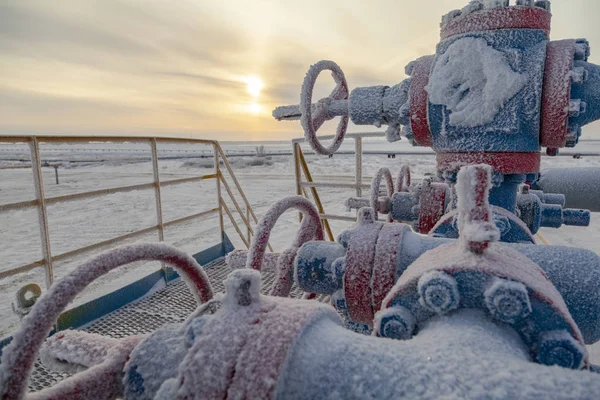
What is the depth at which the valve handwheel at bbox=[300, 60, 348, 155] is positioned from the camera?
5.52 feet

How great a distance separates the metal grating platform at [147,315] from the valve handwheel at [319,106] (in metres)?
1.32

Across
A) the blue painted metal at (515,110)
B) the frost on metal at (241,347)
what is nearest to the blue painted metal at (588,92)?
the blue painted metal at (515,110)

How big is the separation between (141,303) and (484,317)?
252 cm

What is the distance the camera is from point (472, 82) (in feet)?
4.65

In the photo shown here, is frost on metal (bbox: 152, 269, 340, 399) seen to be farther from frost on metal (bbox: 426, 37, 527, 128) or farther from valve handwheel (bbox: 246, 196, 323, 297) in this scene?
frost on metal (bbox: 426, 37, 527, 128)

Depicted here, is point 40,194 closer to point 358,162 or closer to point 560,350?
point 560,350

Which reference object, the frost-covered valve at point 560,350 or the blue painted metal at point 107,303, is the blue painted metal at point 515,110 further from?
the blue painted metal at point 107,303

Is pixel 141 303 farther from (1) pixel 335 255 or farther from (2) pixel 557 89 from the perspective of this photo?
(2) pixel 557 89

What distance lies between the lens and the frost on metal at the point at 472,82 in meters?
1.36

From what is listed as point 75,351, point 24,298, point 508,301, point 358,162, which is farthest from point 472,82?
point 358,162

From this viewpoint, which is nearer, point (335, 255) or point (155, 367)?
point (155, 367)

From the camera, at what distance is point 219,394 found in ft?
1.50

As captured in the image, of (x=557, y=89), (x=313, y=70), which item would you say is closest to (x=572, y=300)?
(x=557, y=89)

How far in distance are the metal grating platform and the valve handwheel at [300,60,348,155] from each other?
4.32ft
